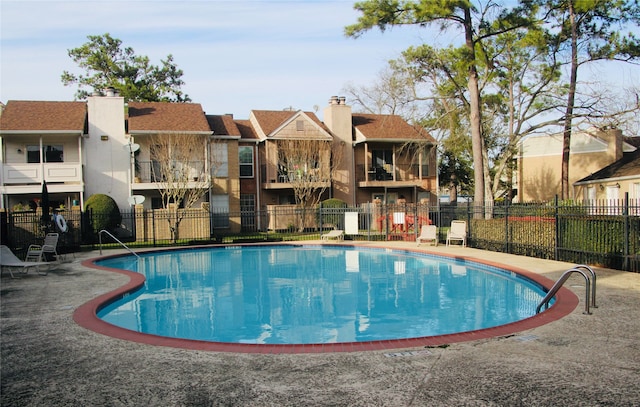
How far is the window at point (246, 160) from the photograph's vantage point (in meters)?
30.6

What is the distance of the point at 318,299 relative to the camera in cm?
1169

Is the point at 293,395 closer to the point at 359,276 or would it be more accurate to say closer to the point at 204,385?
the point at 204,385

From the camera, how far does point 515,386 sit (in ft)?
16.0

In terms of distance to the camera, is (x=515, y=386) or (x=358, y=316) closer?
(x=515, y=386)

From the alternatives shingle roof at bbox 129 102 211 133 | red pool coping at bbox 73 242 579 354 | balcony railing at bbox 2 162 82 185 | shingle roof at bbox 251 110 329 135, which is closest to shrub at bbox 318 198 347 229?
shingle roof at bbox 251 110 329 135

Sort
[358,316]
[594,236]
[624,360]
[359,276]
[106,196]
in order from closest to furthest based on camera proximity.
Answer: [624,360] < [358,316] < [594,236] < [359,276] < [106,196]

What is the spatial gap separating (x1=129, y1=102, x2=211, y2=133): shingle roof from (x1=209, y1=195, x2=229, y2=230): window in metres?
4.03

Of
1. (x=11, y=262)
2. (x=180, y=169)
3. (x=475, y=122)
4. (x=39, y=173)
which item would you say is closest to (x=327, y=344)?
(x=11, y=262)

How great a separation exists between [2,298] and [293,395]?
8.10 metres

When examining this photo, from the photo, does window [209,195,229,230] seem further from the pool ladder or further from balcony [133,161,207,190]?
the pool ladder

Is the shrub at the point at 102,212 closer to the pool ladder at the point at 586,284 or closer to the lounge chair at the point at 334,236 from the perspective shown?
the lounge chair at the point at 334,236

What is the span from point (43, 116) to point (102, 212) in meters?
6.96

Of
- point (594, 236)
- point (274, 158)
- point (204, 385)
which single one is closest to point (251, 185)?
point (274, 158)

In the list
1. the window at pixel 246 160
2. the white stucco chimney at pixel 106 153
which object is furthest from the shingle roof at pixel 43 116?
the window at pixel 246 160
